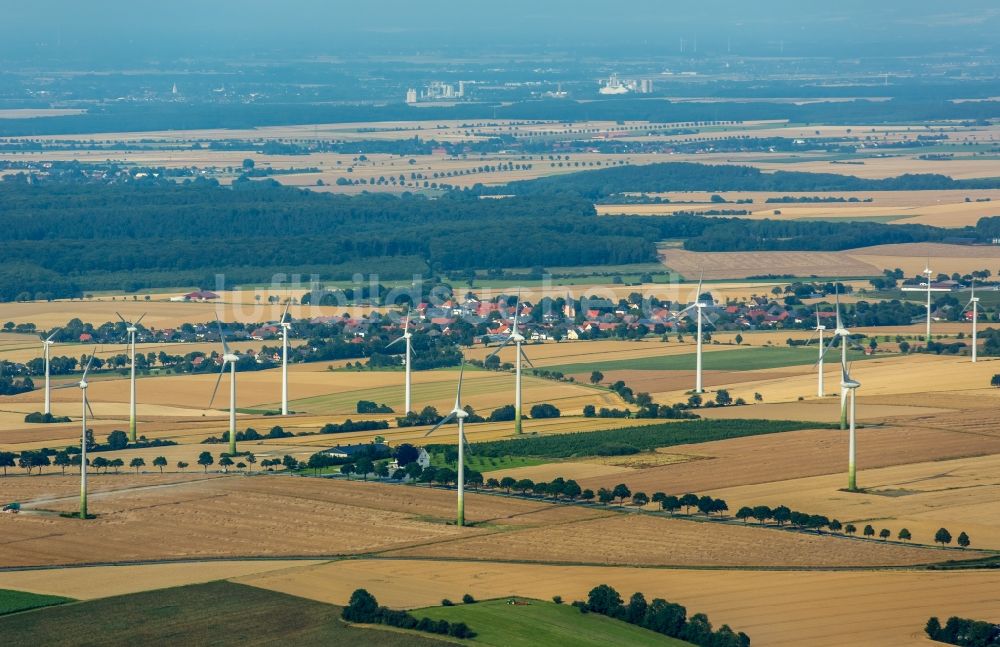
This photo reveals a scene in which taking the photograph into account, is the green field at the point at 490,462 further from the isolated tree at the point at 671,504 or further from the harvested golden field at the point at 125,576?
the harvested golden field at the point at 125,576

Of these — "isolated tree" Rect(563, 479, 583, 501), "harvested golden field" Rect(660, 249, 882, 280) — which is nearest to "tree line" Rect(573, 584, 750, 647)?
"isolated tree" Rect(563, 479, 583, 501)

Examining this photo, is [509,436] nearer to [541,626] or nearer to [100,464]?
[100,464]

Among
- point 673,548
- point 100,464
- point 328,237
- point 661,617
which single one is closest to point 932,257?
point 328,237

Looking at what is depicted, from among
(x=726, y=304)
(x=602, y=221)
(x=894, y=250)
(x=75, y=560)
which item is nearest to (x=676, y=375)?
(x=726, y=304)

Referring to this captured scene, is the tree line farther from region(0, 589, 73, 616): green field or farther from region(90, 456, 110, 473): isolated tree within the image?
region(90, 456, 110, 473): isolated tree

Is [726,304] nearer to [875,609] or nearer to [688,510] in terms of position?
[688,510]

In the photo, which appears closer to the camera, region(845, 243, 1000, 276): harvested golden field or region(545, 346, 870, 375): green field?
region(545, 346, 870, 375): green field
